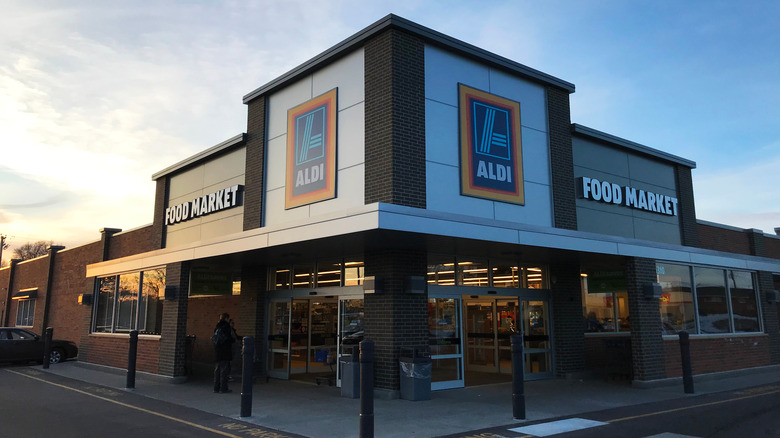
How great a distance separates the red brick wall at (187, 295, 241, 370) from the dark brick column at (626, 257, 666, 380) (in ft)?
44.3

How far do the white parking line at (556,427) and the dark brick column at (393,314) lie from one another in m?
3.43

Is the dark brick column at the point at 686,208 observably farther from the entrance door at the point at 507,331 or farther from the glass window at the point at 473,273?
the glass window at the point at 473,273

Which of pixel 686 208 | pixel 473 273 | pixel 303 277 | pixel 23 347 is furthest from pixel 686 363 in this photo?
pixel 23 347

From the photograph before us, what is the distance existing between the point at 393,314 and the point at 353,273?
238cm

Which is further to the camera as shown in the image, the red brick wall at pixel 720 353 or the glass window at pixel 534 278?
the glass window at pixel 534 278

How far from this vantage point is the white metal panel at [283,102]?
1473cm

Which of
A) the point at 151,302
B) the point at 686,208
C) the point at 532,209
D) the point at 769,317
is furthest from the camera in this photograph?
the point at 686,208

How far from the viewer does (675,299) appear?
52.8ft

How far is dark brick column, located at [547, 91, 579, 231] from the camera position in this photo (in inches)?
599

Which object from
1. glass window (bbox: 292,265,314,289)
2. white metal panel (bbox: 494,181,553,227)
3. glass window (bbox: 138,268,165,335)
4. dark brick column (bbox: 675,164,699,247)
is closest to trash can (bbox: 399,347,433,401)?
white metal panel (bbox: 494,181,553,227)

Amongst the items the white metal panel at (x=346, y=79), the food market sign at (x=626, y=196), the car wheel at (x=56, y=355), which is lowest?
the car wheel at (x=56, y=355)

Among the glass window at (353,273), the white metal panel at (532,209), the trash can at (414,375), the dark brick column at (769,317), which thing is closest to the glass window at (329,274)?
the glass window at (353,273)

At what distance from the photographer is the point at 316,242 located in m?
11.8

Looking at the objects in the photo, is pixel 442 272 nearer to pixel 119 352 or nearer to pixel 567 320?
pixel 567 320
